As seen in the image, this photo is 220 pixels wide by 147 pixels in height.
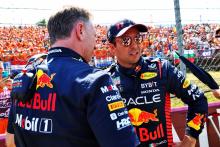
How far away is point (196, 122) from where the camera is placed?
9.32 ft

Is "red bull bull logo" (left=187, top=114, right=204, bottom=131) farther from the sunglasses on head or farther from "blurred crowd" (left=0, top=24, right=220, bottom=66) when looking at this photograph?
"blurred crowd" (left=0, top=24, right=220, bottom=66)

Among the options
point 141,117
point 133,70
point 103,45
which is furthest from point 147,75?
point 103,45

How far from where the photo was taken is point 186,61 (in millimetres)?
3119

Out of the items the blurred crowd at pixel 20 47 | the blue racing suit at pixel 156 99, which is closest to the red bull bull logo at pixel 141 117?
the blue racing suit at pixel 156 99

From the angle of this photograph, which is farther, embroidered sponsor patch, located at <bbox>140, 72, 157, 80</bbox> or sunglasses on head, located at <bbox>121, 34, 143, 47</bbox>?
sunglasses on head, located at <bbox>121, 34, 143, 47</bbox>

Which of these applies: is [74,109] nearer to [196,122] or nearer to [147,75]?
[147,75]

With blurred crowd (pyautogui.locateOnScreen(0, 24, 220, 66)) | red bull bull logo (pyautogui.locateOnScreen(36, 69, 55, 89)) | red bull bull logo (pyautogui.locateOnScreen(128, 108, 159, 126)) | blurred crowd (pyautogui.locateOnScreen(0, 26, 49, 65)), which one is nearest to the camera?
red bull bull logo (pyautogui.locateOnScreen(36, 69, 55, 89))

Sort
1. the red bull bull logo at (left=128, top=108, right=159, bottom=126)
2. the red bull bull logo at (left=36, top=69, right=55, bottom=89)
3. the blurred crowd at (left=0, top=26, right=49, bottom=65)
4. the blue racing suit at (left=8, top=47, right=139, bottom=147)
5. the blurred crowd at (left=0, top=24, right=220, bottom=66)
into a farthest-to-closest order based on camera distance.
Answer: the blurred crowd at (left=0, top=26, right=49, bottom=65) < the blurred crowd at (left=0, top=24, right=220, bottom=66) < the red bull bull logo at (left=128, top=108, right=159, bottom=126) < the red bull bull logo at (left=36, top=69, right=55, bottom=89) < the blue racing suit at (left=8, top=47, right=139, bottom=147)

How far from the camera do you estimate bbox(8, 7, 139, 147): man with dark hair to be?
1.55 metres

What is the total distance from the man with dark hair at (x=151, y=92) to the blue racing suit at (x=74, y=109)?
44.0 inches

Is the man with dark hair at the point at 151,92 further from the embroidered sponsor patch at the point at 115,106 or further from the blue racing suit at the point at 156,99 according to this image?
the embroidered sponsor patch at the point at 115,106

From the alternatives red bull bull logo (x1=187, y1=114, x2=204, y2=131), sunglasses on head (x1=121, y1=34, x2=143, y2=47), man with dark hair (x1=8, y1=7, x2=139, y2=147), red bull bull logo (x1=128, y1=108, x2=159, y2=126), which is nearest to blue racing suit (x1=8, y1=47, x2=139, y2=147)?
man with dark hair (x1=8, y1=7, x2=139, y2=147)

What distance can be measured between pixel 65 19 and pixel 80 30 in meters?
0.08

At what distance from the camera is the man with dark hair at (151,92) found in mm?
2748
